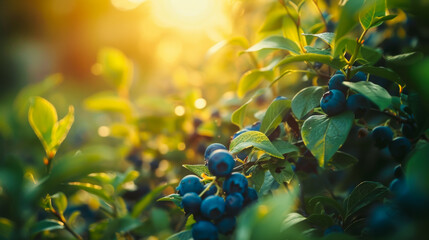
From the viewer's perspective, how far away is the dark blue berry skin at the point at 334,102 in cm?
60

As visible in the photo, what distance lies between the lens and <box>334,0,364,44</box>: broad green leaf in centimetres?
48

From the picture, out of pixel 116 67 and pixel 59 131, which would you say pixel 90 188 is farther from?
pixel 116 67

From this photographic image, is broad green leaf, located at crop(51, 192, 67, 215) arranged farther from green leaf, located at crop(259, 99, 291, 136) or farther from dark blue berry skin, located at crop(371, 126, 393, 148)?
dark blue berry skin, located at crop(371, 126, 393, 148)

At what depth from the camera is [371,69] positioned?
613 mm

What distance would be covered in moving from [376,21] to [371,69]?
0.39 feet

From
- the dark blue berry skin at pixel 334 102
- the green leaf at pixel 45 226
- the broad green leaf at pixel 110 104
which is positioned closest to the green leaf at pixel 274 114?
the dark blue berry skin at pixel 334 102

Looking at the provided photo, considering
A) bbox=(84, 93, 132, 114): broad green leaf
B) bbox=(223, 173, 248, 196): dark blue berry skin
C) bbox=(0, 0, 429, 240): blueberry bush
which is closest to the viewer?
bbox=(0, 0, 429, 240): blueberry bush

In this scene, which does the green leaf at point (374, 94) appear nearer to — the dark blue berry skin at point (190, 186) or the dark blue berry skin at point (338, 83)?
the dark blue berry skin at point (338, 83)

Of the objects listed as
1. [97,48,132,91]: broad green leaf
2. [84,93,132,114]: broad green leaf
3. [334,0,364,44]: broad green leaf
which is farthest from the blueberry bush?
[97,48,132,91]: broad green leaf

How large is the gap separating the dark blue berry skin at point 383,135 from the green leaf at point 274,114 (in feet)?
0.76

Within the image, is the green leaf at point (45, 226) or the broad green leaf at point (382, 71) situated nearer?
the broad green leaf at point (382, 71)

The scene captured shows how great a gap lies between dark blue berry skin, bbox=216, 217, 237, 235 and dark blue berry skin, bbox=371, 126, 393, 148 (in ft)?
1.34

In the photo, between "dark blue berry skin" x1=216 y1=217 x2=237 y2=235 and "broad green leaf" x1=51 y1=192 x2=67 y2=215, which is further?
"broad green leaf" x1=51 y1=192 x2=67 y2=215

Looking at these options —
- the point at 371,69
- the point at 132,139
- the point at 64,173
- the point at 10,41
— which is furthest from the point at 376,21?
the point at 10,41
